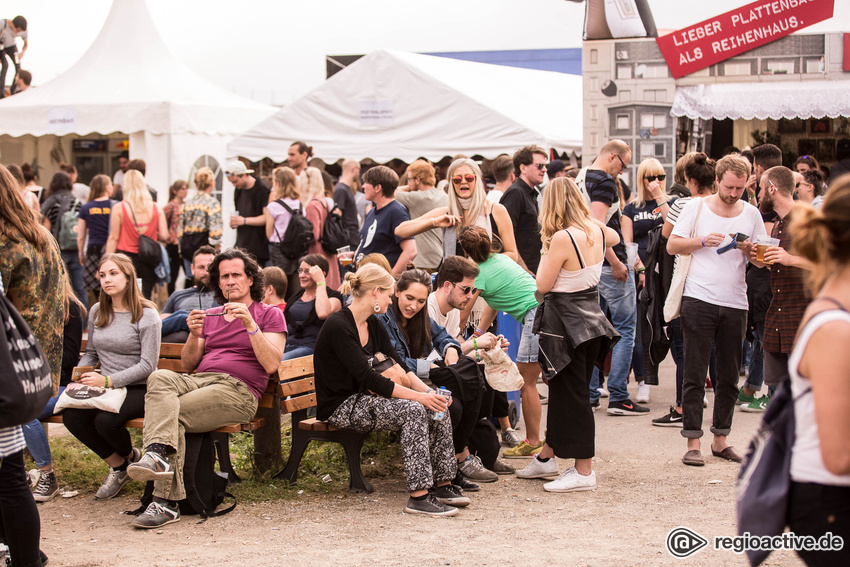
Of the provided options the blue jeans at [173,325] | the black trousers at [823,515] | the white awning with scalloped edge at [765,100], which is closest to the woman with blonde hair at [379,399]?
the blue jeans at [173,325]

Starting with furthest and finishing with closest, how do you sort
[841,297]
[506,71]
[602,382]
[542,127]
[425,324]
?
[506,71], [542,127], [602,382], [425,324], [841,297]

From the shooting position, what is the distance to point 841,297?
2.23 m

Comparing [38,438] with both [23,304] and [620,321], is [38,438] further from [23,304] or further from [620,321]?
[620,321]

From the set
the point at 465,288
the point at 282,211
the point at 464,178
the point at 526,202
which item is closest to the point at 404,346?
the point at 465,288

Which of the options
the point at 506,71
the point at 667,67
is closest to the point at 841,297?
the point at 667,67

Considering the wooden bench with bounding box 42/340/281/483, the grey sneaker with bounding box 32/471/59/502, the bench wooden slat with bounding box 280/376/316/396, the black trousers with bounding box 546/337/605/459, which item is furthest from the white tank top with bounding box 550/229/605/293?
the grey sneaker with bounding box 32/471/59/502

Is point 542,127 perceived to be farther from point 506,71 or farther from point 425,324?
point 425,324

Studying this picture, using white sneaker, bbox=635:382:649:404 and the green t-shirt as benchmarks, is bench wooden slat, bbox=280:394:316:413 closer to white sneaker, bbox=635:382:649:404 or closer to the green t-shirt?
the green t-shirt

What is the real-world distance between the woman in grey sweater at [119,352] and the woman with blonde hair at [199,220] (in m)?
5.34

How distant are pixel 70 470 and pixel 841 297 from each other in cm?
495

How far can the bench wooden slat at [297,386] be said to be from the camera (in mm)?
5254

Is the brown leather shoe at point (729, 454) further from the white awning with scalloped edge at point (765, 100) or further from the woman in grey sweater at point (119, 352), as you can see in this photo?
the white awning with scalloped edge at point (765, 100)

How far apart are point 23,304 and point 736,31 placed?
8.97 m

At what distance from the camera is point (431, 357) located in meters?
5.46
